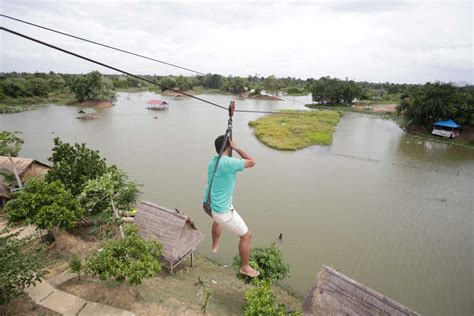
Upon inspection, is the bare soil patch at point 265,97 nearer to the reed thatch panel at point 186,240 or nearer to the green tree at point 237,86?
the green tree at point 237,86

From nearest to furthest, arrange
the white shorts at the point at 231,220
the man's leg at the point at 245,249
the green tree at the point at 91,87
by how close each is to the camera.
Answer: the white shorts at the point at 231,220 → the man's leg at the point at 245,249 → the green tree at the point at 91,87

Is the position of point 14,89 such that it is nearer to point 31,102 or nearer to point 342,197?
point 31,102

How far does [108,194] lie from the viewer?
7.15 metres

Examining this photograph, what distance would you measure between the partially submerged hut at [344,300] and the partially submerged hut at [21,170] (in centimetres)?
1087

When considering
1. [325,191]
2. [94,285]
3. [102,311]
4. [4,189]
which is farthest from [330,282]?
[4,189]

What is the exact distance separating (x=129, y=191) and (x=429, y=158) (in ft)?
72.1

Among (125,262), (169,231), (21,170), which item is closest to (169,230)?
(169,231)

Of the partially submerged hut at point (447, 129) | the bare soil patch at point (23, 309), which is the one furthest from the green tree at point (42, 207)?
the partially submerged hut at point (447, 129)

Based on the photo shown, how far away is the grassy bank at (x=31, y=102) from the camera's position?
34.0 meters

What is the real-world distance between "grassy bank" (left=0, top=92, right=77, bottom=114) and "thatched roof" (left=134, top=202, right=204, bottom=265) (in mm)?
34323

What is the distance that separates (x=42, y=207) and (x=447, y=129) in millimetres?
31995

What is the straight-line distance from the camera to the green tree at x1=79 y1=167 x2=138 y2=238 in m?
7.11

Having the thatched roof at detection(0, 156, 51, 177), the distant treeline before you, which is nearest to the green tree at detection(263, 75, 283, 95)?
the distant treeline

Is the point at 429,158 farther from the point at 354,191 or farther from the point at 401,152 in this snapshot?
the point at 354,191
